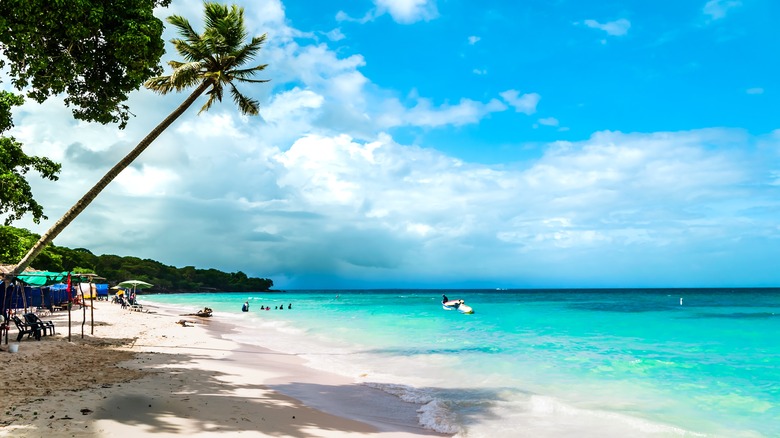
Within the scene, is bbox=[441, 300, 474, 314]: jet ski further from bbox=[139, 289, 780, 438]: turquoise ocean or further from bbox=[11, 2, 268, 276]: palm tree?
bbox=[11, 2, 268, 276]: palm tree

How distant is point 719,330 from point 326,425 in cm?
3224

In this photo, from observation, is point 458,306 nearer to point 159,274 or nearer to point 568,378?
point 568,378

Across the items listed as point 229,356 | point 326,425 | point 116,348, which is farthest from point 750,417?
point 116,348

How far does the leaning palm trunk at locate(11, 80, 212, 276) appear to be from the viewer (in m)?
9.68

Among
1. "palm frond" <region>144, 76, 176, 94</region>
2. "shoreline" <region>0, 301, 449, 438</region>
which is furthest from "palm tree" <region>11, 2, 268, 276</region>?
"shoreline" <region>0, 301, 449, 438</region>

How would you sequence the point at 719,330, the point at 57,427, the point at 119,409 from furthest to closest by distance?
the point at 719,330
the point at 119,409
the point at 57,427

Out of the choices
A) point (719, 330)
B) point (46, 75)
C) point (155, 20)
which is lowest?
point (719, 330)

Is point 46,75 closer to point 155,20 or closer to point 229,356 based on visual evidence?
point 155,20

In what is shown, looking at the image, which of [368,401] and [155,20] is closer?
[155,20]

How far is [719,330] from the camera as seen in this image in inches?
1192

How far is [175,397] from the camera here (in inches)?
343

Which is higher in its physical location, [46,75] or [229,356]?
[46,75]

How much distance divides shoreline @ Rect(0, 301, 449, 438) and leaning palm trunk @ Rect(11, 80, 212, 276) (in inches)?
102

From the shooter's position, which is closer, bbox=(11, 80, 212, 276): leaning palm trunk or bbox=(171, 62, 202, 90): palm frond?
bbox=(11, 80, 212, 276): leaning palm trunk
